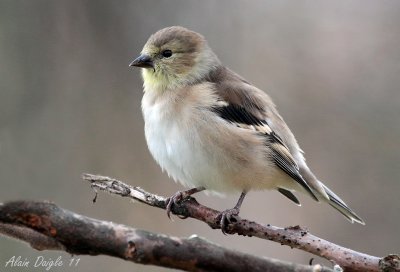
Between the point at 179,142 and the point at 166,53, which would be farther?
the point at 166,53

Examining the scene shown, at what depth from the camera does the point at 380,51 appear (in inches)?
359

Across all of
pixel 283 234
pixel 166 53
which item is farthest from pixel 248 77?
pixel 283 234

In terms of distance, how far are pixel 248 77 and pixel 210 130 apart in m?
3.90

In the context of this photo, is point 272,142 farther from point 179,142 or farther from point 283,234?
point 283,234

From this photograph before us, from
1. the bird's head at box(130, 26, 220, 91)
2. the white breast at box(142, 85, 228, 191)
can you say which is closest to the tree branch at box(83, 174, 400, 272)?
the white breast at box(142, 85, 228, 191)

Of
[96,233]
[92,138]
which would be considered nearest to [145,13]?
[92,138]

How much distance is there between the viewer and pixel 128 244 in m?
2.60

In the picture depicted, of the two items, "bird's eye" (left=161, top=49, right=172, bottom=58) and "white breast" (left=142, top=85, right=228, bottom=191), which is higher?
"bird's eye" (left=161, top=49, right=172, bottom=58)

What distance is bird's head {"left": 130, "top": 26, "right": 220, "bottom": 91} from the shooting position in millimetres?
5438

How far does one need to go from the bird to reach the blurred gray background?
1906 millimetres

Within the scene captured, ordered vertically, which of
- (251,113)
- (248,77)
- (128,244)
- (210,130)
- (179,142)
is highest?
(248,77)

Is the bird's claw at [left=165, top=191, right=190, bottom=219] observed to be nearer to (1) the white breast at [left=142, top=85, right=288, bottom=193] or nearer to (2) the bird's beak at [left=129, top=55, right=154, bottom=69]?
(1) the white breast at [left=142, top=85, right=288, bottom=193]

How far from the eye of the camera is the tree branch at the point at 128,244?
2.59 m

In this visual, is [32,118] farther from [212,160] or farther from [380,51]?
[380,51]
